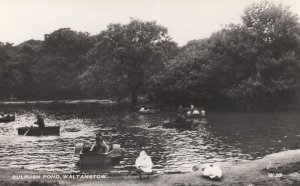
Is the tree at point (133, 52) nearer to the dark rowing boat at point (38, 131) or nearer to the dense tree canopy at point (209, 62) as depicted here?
the dense tree canopy at point (209, 62)

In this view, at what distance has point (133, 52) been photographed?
8688 cm

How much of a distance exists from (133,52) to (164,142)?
46901mm

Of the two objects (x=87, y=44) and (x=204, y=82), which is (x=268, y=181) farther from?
(x=87, y=44)

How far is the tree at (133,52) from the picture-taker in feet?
285

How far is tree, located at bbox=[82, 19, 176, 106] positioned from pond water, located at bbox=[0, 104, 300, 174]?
27105 mm

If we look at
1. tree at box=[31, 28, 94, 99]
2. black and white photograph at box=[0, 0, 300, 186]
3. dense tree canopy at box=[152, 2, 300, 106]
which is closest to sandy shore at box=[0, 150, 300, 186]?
black and white photograph at box=[0, 0, 300, 186]

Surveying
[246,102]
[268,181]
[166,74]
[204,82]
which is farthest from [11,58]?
[268,181]

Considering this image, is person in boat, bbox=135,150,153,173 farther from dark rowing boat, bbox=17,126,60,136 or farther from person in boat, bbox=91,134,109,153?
dark rowing boat, bbox=17,126,60,136

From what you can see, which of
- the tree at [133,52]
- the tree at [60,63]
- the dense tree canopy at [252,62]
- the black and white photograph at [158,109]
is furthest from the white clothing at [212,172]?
the tree at [60,63]

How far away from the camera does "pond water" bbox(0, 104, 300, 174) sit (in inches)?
1292

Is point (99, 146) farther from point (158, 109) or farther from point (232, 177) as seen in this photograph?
point (158, 109)

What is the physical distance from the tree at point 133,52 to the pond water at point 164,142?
27.1 m

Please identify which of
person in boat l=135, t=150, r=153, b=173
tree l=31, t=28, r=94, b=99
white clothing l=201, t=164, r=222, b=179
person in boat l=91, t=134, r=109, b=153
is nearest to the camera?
white clothing l=201, t=164, r=222, b=179

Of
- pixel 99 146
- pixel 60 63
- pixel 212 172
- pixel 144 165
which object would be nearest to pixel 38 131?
pixel 99 146
